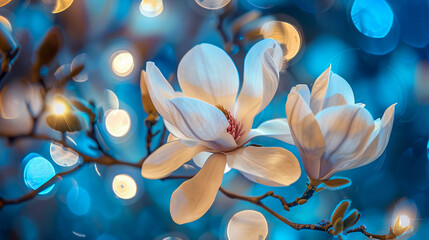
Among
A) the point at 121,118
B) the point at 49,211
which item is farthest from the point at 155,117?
the point at 49,211

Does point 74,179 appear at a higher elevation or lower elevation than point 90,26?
lower

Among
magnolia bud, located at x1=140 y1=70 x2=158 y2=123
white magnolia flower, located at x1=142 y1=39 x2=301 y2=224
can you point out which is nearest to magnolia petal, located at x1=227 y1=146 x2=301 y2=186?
white magnolia flower, located at x1=142 y1=39 x2=301 y2=224

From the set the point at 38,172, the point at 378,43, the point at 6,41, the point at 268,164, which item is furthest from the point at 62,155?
the point at 378,43

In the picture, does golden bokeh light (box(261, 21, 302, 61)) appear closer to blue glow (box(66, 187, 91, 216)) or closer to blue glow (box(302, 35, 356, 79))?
blue glow (box(302, 35, 356, 79))

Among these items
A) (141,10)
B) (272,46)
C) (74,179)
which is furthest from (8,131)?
(272,46)

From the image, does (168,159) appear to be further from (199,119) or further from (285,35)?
(285,35)

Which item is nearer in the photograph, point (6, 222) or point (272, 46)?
point (272, 46)

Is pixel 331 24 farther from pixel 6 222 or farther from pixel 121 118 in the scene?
pixel 6 222

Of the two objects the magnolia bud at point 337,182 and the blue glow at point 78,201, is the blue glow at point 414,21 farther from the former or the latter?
the blue glow at point 78,201

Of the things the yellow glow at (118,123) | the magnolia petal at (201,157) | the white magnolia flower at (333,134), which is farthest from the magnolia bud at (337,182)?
the yellow glow at (118,123)
